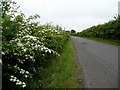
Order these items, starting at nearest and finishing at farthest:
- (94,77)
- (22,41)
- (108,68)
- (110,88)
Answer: (22,41), (110,88), (94,77), (108,68)

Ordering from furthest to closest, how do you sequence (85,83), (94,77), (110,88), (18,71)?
(94,77), (85,83), (110,88), (18,71)

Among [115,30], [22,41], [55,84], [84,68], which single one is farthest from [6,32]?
[115,30]

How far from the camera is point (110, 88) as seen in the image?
877cm

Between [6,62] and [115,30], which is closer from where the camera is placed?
[6,62]

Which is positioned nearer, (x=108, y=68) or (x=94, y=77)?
(x=94, y=77)

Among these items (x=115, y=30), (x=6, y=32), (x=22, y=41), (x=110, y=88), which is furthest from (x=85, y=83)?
(x=115, y=30)

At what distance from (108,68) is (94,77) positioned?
7.50 ft

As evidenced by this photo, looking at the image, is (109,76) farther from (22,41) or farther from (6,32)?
(6,32)

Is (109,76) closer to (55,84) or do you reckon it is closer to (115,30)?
(55,84)

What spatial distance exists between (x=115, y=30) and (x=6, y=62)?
1175 inches

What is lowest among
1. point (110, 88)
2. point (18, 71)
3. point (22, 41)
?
point (110, 88)

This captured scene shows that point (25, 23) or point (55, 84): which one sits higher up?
point (25, 23)

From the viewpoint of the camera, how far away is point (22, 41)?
7855mm

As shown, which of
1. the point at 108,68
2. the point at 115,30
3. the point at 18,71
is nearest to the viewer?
the point at 18,71
